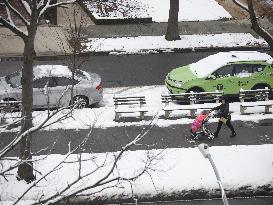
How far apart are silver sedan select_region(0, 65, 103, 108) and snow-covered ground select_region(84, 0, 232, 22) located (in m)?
10.4

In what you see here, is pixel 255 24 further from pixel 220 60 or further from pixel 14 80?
pixel 14 80

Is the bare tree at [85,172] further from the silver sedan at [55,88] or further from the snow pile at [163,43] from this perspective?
the snow pile at [163,43]

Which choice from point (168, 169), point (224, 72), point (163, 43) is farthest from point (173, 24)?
point (168, 169)

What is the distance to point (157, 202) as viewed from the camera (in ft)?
47.3

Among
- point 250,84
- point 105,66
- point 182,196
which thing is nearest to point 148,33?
point 105,66

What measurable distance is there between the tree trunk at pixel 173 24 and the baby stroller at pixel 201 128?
10.5 m

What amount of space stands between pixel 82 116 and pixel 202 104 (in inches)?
174

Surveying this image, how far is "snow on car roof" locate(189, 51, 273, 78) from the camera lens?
1980 cm

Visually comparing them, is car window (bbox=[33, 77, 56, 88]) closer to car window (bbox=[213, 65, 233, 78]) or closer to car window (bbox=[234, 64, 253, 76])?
car window (bbox=[213, 65, 233, 78])

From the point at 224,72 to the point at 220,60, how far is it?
2.16ft

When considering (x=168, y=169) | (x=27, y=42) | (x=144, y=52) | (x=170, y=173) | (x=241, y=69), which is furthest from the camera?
(x=144, y=52)

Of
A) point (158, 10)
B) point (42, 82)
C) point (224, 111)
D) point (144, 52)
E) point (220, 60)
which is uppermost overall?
point (158, 10)

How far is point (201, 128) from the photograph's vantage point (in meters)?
16.9

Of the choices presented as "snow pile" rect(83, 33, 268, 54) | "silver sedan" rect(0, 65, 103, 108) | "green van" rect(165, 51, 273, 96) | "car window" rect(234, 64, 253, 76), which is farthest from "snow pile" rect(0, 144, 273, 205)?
"snow pile" rect(83, 33, 268, 54)
